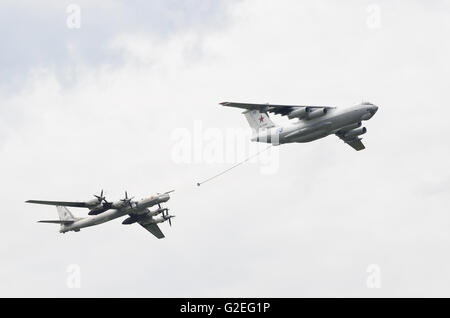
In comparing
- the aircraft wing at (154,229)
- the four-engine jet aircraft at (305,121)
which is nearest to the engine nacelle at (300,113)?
the four-engine jet aircraft at (305,121)

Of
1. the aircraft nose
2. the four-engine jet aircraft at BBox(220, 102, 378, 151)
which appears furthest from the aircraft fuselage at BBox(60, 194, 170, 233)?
the aircraft nose

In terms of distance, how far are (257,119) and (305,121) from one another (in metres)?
5.08

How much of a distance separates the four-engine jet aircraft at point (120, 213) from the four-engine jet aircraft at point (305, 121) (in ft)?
40.8

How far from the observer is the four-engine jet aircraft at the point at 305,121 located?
6819cm

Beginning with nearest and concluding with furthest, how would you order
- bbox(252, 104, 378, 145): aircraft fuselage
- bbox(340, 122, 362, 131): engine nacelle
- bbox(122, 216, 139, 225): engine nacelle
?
bbox(252, 104, 378, 145): aircraft fuselage
bbox(340, 122, 362, 131): engine nacelle
bbox(122, 216, 139, 225): engine nacelle

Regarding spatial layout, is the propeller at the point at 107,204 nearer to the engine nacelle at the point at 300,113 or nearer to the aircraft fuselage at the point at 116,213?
the aircraft fuselage at the point at 116,213

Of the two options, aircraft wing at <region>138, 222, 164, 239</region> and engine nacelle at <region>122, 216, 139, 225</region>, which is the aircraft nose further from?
aircraft wing at <region>138, 222, 164, 239</region>

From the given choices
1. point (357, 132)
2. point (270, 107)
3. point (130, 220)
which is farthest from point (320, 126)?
point (130, 220)

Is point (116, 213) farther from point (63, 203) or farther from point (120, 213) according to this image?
point (63, 203)

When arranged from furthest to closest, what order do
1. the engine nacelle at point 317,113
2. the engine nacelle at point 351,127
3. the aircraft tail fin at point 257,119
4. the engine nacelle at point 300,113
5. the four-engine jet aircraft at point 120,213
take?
the four-engine jet aircraft at point 120,213 → the aircraft tail fin at point 257,119 → the engine nacelle at point 351,127 → the engine nacelle at point 300,113 → the engine nacelle at point 317,113

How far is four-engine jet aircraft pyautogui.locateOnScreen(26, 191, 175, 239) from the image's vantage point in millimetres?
78688
